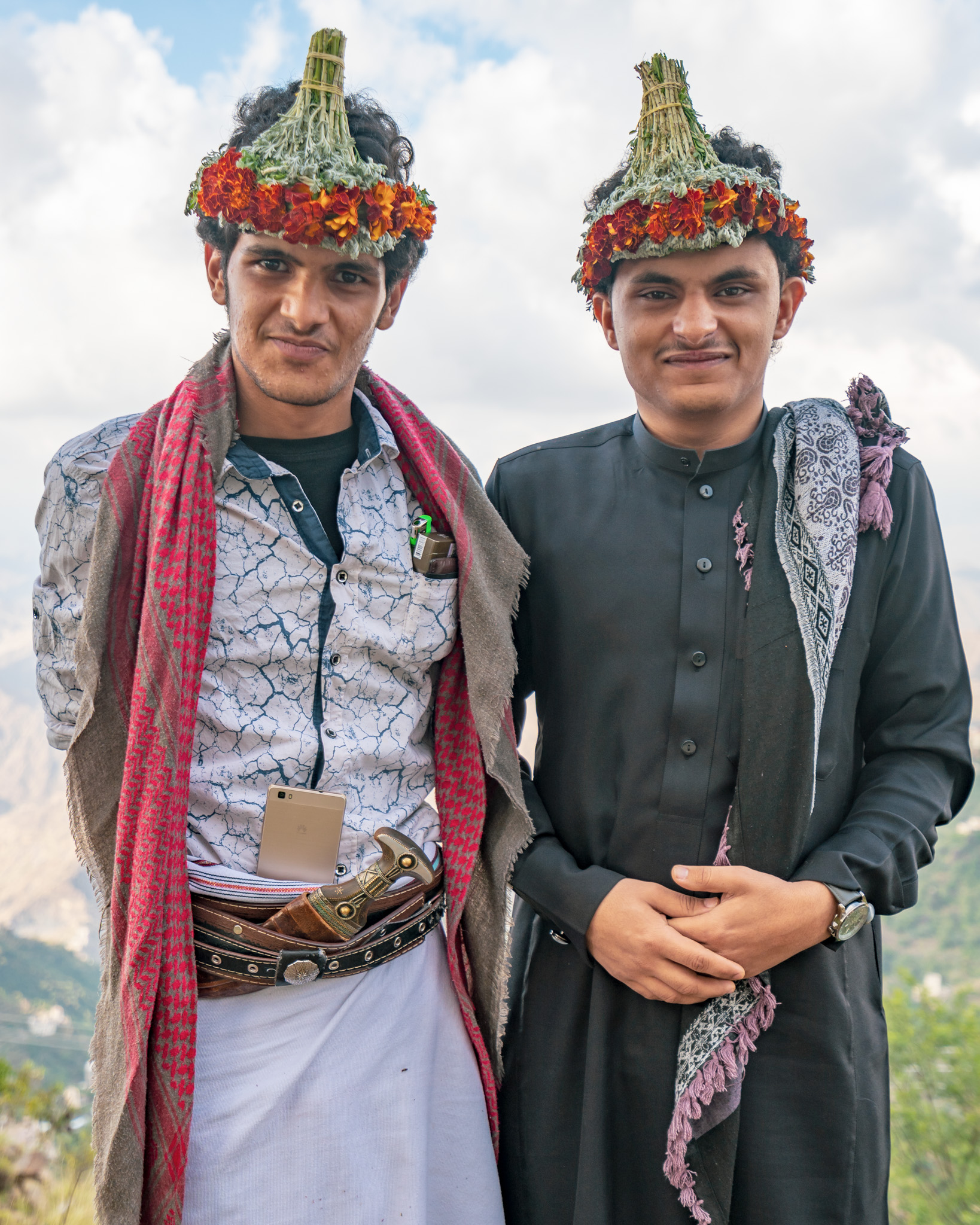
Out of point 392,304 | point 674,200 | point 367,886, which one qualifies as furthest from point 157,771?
point 674,200

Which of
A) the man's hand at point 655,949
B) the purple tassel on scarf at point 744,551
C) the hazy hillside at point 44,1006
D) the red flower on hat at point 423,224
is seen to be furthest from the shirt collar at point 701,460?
the hazy hillside at point 44,1006

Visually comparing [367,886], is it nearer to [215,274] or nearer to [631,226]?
[215,274]

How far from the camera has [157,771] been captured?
5.25 feet

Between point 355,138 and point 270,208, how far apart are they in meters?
0.30

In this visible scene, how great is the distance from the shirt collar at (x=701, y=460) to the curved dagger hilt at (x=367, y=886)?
91 centimetres

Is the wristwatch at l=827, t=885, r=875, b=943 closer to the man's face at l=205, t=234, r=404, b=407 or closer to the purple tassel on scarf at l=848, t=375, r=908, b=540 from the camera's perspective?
the purple tassel on scarf at l=848, t=375, r=908, b=540

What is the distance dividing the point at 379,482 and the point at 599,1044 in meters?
1.12

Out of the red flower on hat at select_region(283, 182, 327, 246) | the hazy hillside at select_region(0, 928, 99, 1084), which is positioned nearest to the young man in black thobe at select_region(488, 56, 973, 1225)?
the red flower on hat at select_region(283, 182, 327, 246)

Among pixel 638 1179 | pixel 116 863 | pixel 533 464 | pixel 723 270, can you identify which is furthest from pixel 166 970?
pixel 723 270

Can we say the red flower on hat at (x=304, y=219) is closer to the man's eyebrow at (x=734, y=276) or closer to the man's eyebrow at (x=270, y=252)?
the man's eyebrow at (x=270, y=252)

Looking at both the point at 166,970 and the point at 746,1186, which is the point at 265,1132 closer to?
the point at 166,970

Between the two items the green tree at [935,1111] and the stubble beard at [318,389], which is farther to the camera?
the green tree at [935,1111]

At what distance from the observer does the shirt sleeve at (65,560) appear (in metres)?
1.72

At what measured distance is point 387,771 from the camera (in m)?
1.86
